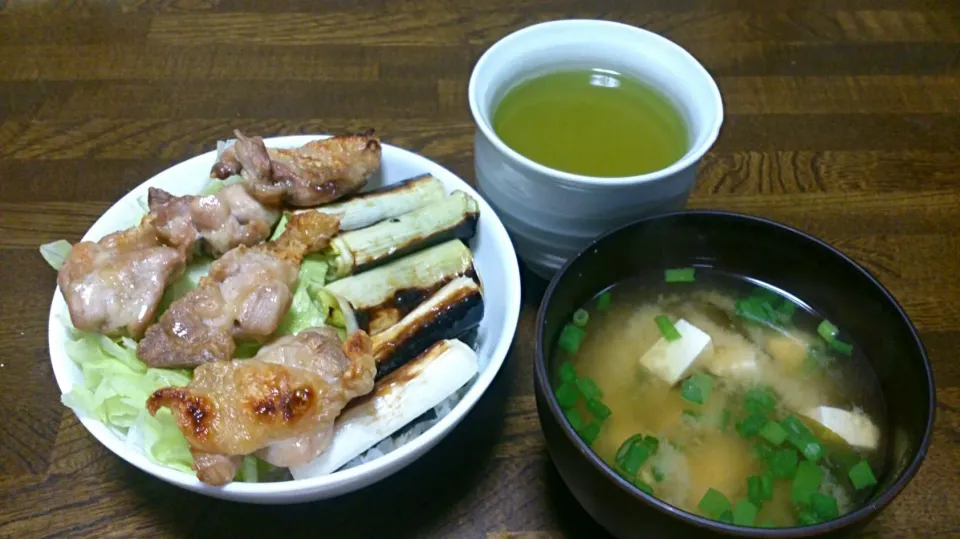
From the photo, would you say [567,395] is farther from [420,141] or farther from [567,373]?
[420,141]

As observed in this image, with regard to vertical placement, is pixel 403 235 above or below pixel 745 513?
above

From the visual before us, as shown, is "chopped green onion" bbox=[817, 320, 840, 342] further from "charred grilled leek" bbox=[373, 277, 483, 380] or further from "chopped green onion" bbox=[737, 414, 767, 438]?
"charred grilled leek" bbox=[373, 277, 483, 380]

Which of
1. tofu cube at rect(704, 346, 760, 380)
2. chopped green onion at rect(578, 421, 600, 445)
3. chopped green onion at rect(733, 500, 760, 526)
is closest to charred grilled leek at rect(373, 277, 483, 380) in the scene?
chopped green onion at rect(578, 421, 600, 445)

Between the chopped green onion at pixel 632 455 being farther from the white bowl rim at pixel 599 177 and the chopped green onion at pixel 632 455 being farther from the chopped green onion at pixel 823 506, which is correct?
the white bowl rim at pixel 599 177

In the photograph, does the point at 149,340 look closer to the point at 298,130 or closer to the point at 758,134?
the point at 298,130

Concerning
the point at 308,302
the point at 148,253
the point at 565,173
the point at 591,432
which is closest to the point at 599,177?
the point at 565,173

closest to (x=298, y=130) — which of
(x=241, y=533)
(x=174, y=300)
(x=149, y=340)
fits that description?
(x=174, y=300)
